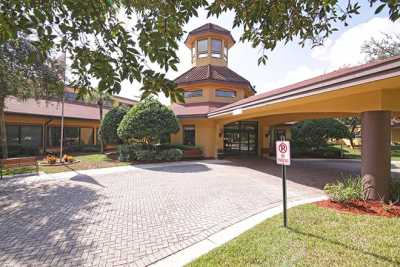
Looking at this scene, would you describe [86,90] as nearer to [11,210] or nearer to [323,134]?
[11,210]

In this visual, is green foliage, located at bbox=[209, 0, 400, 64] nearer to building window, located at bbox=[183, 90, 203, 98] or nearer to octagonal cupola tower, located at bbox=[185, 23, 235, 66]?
building window, located at bbox=[183, 90, 203, 98]

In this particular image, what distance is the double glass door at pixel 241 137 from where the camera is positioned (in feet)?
70.4

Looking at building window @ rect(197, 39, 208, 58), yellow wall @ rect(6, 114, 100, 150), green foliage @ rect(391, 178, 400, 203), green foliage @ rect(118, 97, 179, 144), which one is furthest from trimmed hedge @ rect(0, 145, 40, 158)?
green foliage @ rect(391, 178, 400, 203)

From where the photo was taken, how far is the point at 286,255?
13.4 feet

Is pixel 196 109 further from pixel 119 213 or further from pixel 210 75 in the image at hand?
pixel 119 213

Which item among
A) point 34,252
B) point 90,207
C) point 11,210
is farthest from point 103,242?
point 11,210

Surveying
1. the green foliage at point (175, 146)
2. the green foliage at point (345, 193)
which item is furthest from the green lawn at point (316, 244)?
the green foliage at point (175, 146)

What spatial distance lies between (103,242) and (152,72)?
4.20 meters

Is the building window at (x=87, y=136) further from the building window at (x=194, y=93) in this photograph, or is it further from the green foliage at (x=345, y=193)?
the green foliage at (x=345, y=193)

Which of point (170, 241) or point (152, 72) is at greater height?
point (152, 72)

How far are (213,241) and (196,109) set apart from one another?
15.8 m

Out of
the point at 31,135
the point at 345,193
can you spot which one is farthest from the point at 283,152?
the point at 31,135

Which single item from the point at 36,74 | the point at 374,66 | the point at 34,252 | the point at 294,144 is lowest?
the point at 34,252

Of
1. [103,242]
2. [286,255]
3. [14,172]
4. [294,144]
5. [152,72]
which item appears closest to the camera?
[152,72]
